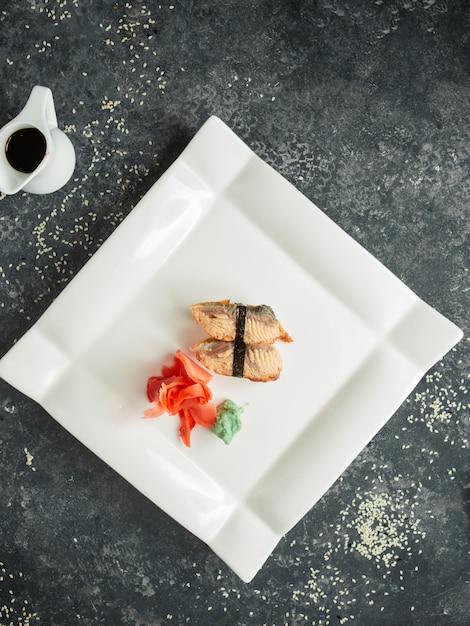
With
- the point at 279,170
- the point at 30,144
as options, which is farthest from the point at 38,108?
the point at 279,170

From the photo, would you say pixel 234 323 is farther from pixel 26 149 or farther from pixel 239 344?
pixel 26 149

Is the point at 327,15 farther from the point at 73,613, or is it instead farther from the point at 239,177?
the point at 73,613

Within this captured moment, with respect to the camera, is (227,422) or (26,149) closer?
(26,149)

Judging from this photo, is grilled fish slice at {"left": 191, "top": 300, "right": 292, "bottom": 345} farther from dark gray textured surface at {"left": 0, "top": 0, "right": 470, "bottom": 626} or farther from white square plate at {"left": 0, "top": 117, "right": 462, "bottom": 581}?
dark gray textured surface at {"left": 0, "top": 0, "right": 470, "bottom": 626}

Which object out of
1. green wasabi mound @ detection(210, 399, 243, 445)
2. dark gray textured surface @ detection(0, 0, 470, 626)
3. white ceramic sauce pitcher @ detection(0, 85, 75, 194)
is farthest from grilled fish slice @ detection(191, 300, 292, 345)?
white ceramic sauce pitcher @ detection(0, 85, 75, 194)

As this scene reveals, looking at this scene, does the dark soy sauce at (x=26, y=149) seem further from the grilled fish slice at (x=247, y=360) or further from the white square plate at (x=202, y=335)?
the grilled fish slice at (x=247, y=360)

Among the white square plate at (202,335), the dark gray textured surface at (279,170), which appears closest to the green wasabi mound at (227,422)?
the white square plate at (202,335)

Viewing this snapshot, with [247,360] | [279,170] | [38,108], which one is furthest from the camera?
[279,170]

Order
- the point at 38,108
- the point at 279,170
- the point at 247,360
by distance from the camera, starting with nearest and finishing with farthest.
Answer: the point at 38,108 → the point at 247,360 → the point at 279,170
